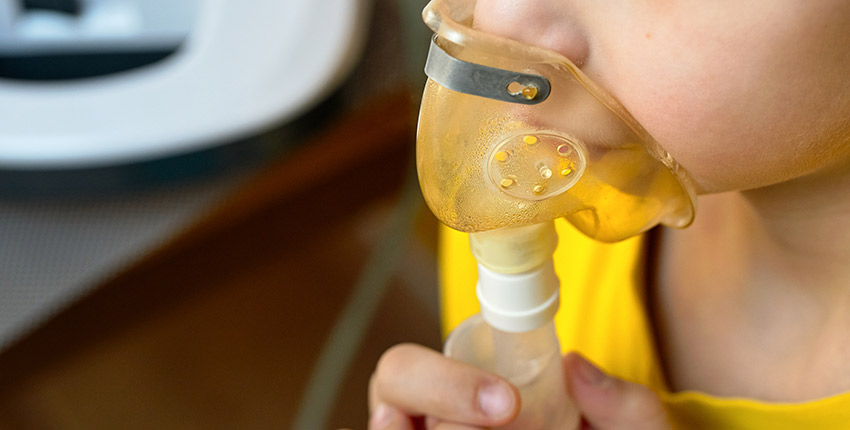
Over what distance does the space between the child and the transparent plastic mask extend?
11mm

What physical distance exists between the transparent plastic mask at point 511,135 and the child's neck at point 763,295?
89 mm

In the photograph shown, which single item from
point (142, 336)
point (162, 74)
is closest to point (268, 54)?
point (162, 74)

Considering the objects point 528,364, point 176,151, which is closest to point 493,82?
point 528,364

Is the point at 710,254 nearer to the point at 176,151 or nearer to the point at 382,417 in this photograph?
the point at 382,417

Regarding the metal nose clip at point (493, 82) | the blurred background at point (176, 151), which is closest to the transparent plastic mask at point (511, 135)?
the metal nose clip at point (493, 82)

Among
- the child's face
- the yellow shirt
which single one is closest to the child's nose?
the child's face

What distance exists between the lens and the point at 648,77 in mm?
342

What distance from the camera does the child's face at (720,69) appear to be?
0.31 metres

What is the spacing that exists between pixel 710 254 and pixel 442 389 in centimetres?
19

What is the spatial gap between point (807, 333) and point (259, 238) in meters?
0.40

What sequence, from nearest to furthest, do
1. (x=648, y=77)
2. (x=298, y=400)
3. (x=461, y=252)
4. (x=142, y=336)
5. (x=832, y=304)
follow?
(x=648, y=77) → (x=832, y=304) → (x=461, y=252) → (x=142, y=336) → (x=298, y=400)

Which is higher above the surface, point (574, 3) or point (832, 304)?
point (574, 3)

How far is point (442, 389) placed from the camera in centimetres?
47

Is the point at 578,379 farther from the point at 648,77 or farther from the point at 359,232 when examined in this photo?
the point at 359,232
